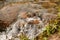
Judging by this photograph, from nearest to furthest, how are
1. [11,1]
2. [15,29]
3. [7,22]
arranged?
[15,29]
[7,22]
[11,1]

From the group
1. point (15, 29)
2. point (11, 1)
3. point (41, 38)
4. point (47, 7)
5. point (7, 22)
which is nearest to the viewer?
point (41, 38)

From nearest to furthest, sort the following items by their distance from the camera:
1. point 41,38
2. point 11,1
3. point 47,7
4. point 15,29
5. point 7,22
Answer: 1. point 41,38
2. point 15,29
3. point 7,22
4. point 47,7
5. point 11,1

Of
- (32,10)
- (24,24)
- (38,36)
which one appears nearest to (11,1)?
(32,10)

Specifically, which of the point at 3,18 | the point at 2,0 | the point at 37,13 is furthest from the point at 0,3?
the point at 37,13

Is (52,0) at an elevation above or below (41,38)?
Answer: above

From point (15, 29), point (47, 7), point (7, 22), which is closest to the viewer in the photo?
point (15, 29)

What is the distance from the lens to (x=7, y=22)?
639cm

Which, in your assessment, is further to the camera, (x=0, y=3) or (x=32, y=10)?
(x=0, y=3)

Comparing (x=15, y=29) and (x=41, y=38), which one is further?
(x=15, y=29)

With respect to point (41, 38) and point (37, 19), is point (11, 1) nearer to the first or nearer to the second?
point (37, 19)

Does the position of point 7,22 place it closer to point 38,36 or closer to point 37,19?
point 37,19

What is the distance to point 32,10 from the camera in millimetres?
6715

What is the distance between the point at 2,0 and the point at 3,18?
1929 mm

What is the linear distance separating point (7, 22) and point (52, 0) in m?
2.10
